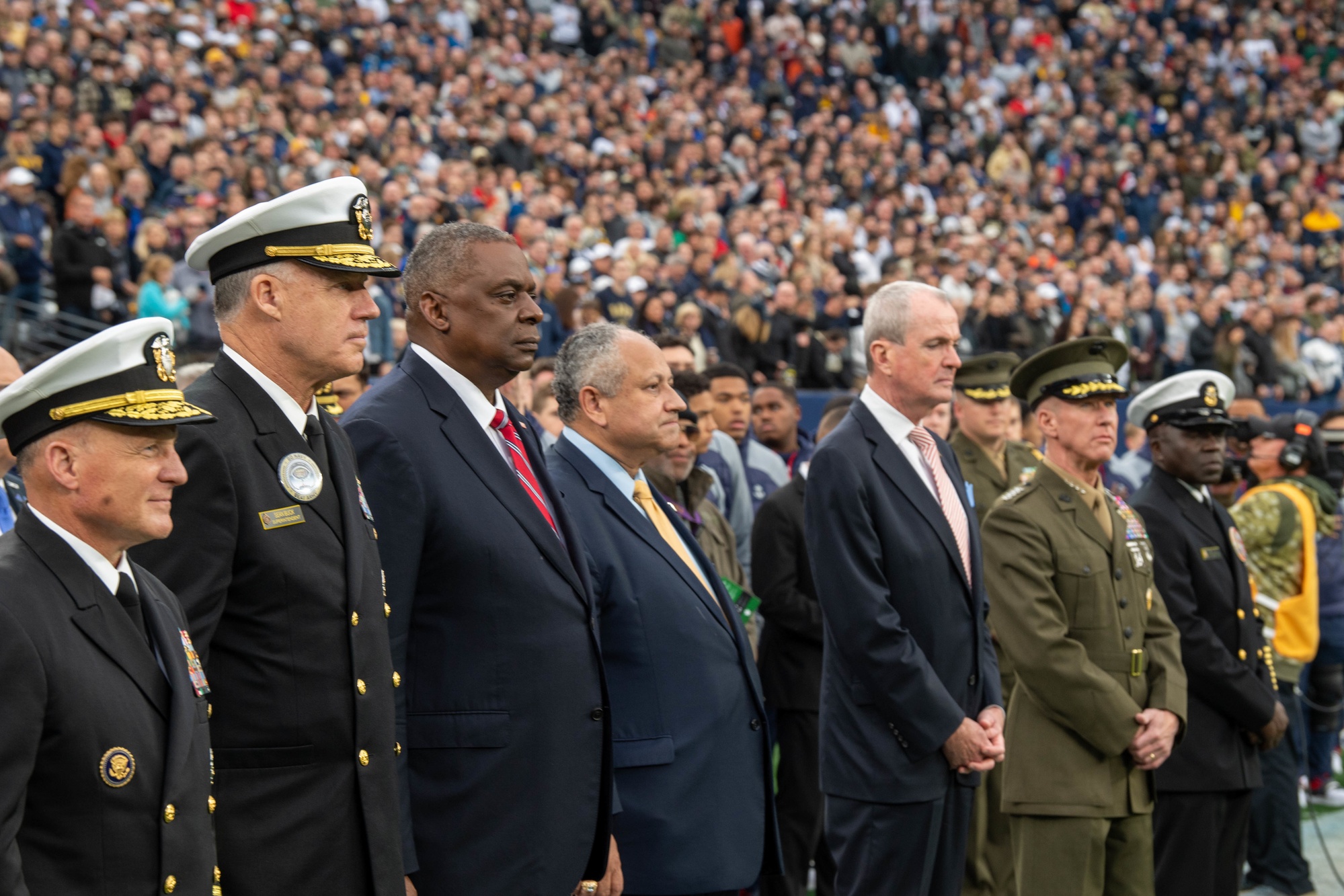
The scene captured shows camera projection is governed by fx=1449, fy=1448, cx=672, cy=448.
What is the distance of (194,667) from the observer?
7.68 feet

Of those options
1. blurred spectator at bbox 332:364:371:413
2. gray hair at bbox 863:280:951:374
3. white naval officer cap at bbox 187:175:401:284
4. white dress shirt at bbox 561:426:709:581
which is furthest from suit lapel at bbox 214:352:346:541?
blurred spectator at bbox 332:364:371:413

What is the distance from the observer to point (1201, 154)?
22969 millimetres

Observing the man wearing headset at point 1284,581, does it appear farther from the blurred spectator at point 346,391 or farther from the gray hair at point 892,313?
the blurred spectator at point 346,391

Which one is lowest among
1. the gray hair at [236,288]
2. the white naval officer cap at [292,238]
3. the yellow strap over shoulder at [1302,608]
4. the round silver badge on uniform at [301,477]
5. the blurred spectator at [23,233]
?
the yellow strap over shoulder at [1302,608]

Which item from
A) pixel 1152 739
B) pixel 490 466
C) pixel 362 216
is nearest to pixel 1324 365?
pixel 1152 739

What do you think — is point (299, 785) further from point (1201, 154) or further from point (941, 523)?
point (1201, 154)

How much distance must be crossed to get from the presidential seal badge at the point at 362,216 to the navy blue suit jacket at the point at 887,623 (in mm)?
1572

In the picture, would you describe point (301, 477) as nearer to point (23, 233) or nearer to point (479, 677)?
point (479, 677)

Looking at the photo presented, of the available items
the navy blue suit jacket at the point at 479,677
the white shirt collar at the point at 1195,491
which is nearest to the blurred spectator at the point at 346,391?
the navy blue suit jacket at the point at 479,677

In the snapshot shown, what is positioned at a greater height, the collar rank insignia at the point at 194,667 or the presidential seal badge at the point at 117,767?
the collar rank insignia at the point at 194,667

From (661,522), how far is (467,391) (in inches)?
30.5

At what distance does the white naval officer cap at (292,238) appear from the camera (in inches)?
108

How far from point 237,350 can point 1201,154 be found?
892 inches

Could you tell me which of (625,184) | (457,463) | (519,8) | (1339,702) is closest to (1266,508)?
(1339,702)
